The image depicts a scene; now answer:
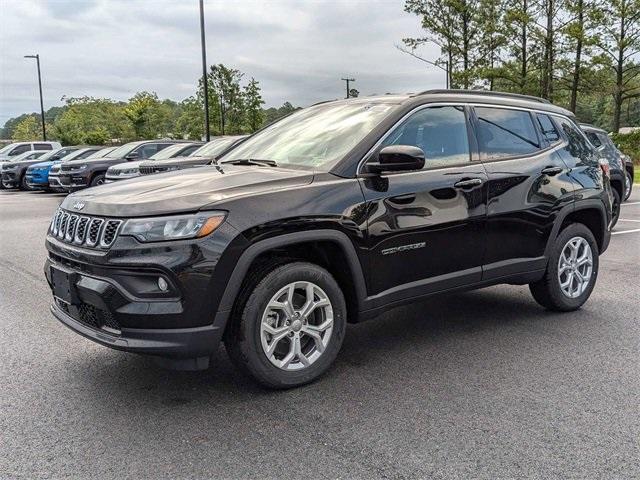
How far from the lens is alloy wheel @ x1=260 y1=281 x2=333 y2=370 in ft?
11.7

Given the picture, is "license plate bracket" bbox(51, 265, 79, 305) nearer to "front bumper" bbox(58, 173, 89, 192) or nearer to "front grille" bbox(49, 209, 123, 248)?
"front grille" bbox(49, 209, 123, 248)

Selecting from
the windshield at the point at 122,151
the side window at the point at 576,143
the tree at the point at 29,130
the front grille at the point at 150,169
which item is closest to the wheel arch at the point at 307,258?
the side window at the point at 576,143

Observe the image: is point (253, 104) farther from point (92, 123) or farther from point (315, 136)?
point (315, 136)

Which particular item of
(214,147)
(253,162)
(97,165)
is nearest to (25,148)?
(97,165)

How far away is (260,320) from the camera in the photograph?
348cm

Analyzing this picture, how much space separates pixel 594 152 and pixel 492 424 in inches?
138

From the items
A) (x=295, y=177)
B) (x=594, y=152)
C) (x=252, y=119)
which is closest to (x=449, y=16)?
(x=252, y=119)

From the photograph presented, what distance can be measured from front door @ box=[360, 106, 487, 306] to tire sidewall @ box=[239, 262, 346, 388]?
0.32m

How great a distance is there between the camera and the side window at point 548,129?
5277mm

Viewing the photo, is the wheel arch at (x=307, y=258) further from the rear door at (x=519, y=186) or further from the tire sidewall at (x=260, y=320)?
the rear door at (x=519, y=186)

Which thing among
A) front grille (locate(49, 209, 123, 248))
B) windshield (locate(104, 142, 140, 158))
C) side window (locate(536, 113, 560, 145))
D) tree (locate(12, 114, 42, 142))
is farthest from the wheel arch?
tree (locate(12, 114, 42, 142))

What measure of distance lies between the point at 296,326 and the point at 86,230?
4.34ft

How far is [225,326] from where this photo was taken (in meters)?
3.42

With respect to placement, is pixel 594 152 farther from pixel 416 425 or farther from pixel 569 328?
pixel 416 425
